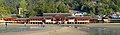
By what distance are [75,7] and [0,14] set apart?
57.4m

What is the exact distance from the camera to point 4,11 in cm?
10038

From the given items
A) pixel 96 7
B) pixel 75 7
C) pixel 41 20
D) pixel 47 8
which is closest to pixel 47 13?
pixel 47 8

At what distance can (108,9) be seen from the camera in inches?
4341

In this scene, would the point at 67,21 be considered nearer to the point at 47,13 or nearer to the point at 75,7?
the point at 47,13

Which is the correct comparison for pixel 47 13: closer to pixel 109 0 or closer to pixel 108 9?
pixel 108 9

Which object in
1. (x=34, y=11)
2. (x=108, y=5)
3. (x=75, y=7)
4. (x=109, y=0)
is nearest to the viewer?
(x=34, y=11)

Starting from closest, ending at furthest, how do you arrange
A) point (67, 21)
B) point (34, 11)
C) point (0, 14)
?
point (67, 21), point (0, 14), point (34, 11)

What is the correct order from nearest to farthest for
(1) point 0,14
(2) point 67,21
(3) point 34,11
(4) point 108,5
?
1. (2) point 67,21
2. (1) point 0,14
3. (3) point 34,11
4. (4) point 108,5

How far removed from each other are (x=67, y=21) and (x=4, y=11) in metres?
23.3

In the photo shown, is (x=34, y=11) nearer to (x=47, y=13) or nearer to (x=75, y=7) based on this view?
(x=47, y=13)

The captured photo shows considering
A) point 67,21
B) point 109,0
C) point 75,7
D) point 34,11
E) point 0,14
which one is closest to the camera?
point 67,21

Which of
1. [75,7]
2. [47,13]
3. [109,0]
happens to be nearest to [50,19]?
[47,13]

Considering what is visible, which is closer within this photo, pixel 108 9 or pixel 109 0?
pixel 108 9

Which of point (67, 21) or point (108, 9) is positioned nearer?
point (67, 21)
